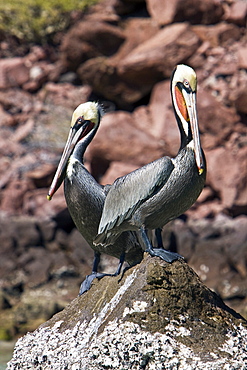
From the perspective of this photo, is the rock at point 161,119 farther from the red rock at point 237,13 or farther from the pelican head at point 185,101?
the pelican head at point 185,101

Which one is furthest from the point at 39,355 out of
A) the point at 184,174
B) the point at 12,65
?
the point at 12,65

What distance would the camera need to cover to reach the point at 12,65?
22.7m

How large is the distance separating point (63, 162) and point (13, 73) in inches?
666

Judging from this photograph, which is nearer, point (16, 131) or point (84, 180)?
point (84, 180)

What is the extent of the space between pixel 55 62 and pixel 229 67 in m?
6.91

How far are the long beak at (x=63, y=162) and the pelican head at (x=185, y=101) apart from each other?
4.04ft

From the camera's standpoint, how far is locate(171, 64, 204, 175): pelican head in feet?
19.1

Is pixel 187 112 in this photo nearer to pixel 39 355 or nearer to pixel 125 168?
pixel 39 355

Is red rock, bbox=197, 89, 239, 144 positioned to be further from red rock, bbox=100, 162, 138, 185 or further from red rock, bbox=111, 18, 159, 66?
red rock, bbox=111, 18, 159, 66

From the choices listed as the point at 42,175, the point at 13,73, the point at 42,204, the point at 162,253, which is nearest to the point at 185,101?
the point at 162,253

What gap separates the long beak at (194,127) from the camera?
5527mm

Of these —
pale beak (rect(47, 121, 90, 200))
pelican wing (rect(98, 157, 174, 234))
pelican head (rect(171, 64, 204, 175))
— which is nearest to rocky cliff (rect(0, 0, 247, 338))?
pale beak (rect(47, 121, 90, 200))

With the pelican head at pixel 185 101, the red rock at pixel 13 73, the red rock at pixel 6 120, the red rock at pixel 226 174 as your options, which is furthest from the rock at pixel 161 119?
the pelican head at pixel 185 101

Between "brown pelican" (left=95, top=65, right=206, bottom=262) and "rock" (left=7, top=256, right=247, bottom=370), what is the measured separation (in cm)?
28
